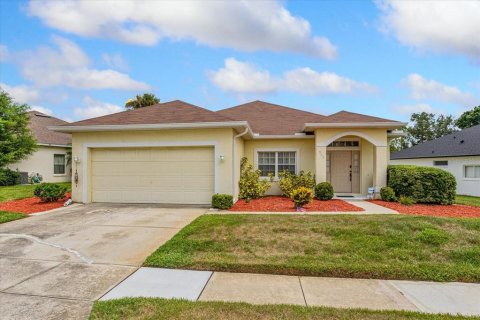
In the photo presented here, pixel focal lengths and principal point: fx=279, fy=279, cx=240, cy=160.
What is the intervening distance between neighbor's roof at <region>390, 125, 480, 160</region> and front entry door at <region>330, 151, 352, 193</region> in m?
9.47

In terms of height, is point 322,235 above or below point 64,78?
below

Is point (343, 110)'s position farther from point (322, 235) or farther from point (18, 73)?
point (18, 73)

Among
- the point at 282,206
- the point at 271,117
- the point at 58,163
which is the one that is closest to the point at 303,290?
the point at 282,206

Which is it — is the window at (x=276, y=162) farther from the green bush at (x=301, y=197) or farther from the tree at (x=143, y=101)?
the tree at (x=143, y=101)

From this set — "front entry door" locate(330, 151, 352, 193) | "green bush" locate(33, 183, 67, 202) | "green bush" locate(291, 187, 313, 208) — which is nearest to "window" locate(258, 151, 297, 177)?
"front entry door" locate(330, 151, 352, 193)

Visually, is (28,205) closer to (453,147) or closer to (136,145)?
(136,145)

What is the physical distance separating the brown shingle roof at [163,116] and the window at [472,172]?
1651cm

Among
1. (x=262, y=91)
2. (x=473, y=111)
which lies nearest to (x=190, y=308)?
(x=262, y=91)

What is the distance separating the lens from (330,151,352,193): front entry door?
13555mm

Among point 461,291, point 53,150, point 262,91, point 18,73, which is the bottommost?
point 461,291

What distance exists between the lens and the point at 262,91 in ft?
86.3

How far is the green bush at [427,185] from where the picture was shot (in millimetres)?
10805

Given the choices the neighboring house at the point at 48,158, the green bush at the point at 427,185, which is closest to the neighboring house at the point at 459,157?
the green bush at the point at 427,185

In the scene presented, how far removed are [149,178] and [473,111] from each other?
1885 inches
